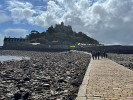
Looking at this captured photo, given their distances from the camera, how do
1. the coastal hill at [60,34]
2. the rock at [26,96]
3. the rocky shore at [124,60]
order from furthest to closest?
the coastal hill at [60,34]
the rocky shore at [124,60]
the rock at [26,96]

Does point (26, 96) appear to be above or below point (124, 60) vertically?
above

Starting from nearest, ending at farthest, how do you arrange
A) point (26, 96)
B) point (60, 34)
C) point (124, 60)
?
point (26, 96) → point (124, 60) → point (60, 34)

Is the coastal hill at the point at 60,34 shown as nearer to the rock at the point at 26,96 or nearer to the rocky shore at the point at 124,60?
the rocky shore at the point at 124,60

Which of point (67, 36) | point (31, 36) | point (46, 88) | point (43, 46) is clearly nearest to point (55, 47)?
point (43, 46)

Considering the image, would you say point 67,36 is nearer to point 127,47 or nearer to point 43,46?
point 43,46

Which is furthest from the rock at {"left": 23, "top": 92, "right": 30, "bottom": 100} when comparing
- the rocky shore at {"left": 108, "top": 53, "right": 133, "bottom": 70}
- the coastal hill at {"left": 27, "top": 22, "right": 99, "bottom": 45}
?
the coastal hill at {"left": 27, "top": 22, "right": 99, "bottom": 45}

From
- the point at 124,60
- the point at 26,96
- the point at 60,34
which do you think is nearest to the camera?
the point at 26,96

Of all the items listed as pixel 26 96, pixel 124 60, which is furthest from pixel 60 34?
pixel 26 96

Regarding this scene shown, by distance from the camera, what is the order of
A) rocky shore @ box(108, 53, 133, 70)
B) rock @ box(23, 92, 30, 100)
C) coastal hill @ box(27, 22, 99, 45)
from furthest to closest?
coastal hill @ box(27, 22, 99, 45) → rocky shore @ box(108, 53, 133, 70) → rock @ box(23, 92, 30, 100)

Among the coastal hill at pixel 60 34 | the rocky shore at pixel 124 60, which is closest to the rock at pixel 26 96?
the rocky shore at pixel 124 60

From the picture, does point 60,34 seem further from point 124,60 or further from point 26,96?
point 26,96

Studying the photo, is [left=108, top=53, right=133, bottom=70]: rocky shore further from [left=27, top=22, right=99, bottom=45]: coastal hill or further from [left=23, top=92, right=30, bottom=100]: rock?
[left=27, top=22, right=99, bottom=45]: coastal hill

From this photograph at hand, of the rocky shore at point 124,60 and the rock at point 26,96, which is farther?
the rocky shore at point 124,60

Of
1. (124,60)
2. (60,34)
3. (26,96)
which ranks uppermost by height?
(60,34)
